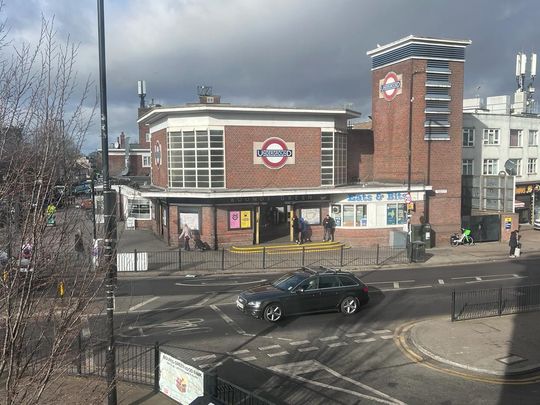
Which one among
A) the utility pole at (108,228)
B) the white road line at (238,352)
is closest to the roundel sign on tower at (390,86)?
the white road line at (238,352)

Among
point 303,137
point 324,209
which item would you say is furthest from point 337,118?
point 324,209

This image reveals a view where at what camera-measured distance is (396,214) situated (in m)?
32.0

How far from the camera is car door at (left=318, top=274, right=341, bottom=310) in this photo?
15.8 m

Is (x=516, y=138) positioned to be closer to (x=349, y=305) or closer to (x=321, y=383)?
(x=349, y=305)

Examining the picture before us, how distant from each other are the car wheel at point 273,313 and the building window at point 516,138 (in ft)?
121

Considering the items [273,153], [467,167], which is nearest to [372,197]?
[273,153]

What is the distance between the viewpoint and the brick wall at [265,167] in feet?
96.4

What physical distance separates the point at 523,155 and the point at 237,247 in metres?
30.3

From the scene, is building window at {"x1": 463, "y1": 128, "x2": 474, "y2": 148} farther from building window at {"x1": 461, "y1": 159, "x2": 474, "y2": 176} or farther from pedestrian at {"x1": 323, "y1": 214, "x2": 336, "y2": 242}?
pedestrian at {"x1": 323, "y1": 214, "x2": 336, "y2": 242}

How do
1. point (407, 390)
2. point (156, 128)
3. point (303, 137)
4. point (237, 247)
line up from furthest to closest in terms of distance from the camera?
point (156, 128), point (303, 137), point (237, 247), point (407, 390)

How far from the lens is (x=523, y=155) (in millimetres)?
45250

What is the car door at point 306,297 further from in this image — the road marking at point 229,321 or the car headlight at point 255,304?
the road marking at point 229,321

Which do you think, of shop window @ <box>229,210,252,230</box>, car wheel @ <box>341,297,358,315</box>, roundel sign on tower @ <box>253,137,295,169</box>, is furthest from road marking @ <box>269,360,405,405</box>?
roundel sign on tower @ <box>253,137,295,169</box>

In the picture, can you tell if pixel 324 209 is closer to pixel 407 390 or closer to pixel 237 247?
pixel 237 247
